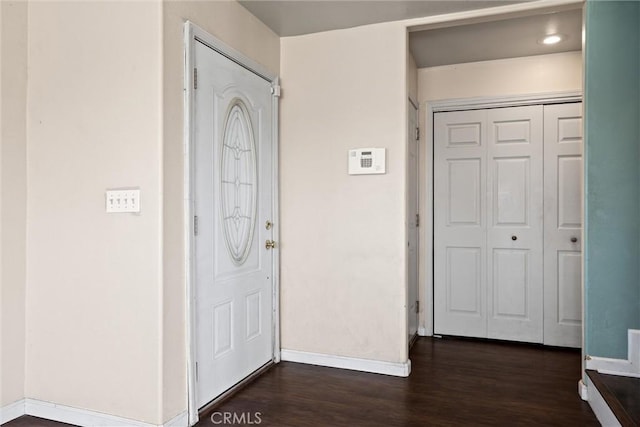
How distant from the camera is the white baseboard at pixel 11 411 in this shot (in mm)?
2318

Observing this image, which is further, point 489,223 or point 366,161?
point 489,223

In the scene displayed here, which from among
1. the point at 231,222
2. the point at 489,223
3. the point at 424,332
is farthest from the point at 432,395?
the point at 489,223

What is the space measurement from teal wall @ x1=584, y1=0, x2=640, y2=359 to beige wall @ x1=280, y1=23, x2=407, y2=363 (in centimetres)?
109

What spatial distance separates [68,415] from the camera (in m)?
2.33

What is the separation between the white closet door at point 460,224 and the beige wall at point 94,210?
259cm

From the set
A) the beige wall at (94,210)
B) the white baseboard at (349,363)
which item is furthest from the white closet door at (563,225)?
the beige wall at (94,210)

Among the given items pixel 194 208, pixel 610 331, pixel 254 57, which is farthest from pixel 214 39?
pixel 610 331

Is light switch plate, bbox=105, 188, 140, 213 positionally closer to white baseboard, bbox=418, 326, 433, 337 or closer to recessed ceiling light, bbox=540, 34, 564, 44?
white baseboard, bbox=418, 326, 433, 337

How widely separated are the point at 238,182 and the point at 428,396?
174cm

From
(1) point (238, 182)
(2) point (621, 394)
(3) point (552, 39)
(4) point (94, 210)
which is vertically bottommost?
(2) point (621, 394)

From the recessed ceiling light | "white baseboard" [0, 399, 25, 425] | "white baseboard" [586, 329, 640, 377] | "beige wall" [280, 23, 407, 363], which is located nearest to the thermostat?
"beige wall" [280, 23, 407, 363]

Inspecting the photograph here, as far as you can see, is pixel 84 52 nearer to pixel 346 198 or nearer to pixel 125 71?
pixel 125 71

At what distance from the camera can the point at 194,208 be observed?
236 cm

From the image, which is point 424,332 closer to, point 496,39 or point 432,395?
point 432,395
